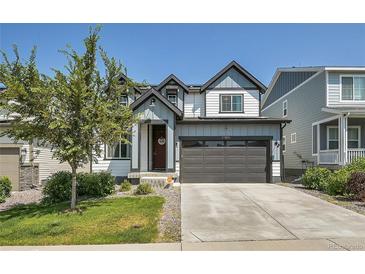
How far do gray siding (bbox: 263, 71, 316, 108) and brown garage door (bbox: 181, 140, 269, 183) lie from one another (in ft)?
25.6

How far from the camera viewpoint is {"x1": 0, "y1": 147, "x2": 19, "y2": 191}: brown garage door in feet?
48.1

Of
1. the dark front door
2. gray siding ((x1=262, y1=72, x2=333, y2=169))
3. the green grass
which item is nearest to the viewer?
the green grass

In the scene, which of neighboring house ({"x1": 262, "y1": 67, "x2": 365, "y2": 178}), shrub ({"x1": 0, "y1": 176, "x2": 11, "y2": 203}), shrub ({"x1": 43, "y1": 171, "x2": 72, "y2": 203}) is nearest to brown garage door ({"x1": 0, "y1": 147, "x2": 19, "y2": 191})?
shrub ({"x1": 0, "y1": 176, "x2": 11, "y2": 203})

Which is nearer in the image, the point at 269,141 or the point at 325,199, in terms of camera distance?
the point at 325,199

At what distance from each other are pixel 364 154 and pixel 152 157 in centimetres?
1108

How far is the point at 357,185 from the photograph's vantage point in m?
11.1

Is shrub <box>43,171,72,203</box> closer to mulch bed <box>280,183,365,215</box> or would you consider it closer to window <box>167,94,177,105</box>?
mulch bed <box>280,183,365,215</box>

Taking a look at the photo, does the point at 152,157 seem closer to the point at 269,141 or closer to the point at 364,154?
the point at 269,141

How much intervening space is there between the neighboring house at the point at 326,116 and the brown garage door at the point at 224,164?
4083mm

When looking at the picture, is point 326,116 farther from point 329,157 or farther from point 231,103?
point 231,103

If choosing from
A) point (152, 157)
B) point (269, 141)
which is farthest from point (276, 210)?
point (152, 157)

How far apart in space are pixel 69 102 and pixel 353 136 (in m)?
16.2

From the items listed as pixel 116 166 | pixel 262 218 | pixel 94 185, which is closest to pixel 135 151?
pixel 116 166

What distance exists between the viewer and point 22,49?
902 centimetres
